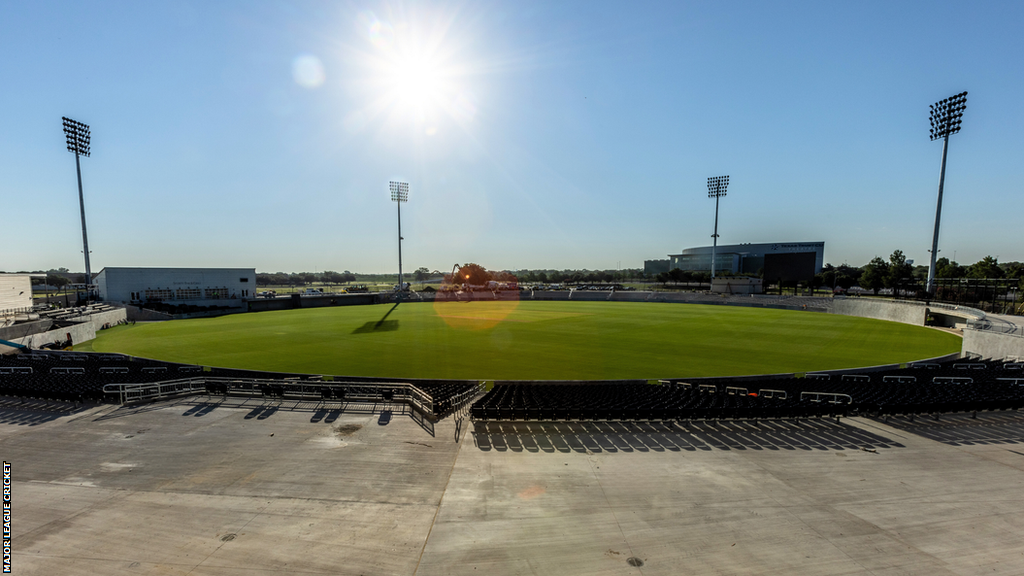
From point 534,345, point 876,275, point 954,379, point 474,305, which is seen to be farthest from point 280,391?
point 876,275

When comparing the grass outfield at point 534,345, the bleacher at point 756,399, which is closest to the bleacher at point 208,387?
the bleacher at point 756,399

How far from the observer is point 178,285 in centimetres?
6000

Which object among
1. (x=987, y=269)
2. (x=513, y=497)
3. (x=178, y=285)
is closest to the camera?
(x=513, y=497)

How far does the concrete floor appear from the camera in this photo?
6.37 meters

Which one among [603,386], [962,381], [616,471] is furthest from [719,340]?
[616,471]

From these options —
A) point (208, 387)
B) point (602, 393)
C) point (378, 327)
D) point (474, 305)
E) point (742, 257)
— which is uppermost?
point (742, 257)

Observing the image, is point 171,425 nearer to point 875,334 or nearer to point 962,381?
point 962,381

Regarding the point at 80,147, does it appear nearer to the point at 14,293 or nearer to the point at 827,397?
the point at 14,293

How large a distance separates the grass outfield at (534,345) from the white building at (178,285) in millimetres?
16112

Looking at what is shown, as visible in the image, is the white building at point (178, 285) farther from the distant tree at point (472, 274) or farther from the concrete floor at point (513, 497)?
the distant tree at point (472, 274)

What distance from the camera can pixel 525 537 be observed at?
6.93 metres

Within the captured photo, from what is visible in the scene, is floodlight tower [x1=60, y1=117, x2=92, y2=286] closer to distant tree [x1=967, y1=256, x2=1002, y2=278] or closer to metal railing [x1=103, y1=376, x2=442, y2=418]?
metal railing [x1=103, y1=376, x2=442, y2=418]

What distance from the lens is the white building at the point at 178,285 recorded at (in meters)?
55.5

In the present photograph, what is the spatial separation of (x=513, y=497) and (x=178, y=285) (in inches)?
2912
